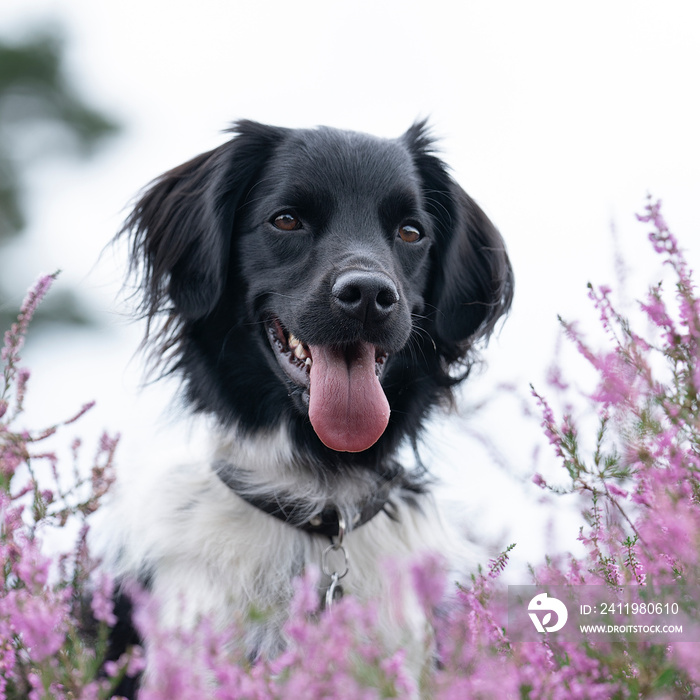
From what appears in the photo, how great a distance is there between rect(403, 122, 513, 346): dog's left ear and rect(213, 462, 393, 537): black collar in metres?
0.75

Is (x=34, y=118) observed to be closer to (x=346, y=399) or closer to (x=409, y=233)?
(x=409, y=233)

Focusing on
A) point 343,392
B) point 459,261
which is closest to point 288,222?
point 343,392

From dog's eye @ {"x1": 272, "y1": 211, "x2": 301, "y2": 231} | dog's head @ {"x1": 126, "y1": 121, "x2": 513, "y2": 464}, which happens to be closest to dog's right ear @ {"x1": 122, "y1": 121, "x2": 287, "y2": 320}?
→ dog's head @ {"x1": 126, "y1": 121, "x2": 513, "y2": 464}

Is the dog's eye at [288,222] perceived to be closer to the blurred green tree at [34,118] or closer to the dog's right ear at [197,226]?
the dog's right ear at [197,226]

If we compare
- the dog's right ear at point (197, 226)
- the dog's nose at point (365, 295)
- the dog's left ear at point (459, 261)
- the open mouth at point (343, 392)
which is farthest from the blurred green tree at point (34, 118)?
the dog's nose at point (365, 295)

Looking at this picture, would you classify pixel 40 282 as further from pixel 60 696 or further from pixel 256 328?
pixel 60 696

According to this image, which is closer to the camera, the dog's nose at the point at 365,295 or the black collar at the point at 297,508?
the dog's nose at the point at 365,295

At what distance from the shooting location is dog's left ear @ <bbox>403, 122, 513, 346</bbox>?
10.0 ft

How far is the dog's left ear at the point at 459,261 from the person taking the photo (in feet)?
10.0

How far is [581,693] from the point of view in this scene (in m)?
1.26

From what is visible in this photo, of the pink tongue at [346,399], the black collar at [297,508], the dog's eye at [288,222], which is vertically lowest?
the black collar at [297,508]

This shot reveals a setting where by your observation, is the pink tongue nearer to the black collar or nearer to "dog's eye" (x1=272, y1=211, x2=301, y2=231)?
the black collar

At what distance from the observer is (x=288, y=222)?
8.94 feet

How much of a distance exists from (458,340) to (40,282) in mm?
1566
